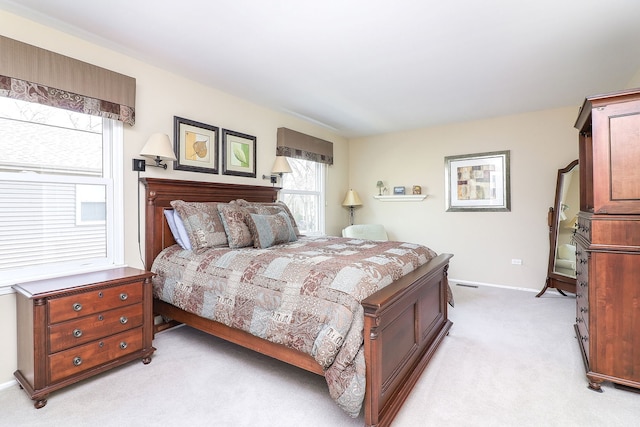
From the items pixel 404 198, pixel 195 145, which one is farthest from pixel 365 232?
pixel 195 145

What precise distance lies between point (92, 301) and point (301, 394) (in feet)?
4.85

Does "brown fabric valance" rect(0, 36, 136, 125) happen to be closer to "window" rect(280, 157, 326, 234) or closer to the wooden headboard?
the wooden headboard

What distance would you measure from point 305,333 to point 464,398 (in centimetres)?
107

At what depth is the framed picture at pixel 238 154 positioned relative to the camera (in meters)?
3.57

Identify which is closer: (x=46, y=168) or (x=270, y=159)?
(x=46, y=168)

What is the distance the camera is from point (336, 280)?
1.75 meters

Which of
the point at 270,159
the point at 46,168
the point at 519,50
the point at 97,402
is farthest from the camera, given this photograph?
the point at 270,159

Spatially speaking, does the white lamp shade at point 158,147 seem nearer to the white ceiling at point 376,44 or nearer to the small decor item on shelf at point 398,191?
the white ceiling at point 376,44

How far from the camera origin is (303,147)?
4.54 meters

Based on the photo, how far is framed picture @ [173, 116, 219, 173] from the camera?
3109 millimetres

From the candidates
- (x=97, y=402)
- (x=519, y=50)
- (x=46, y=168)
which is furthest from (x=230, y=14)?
(x=97, y=402)

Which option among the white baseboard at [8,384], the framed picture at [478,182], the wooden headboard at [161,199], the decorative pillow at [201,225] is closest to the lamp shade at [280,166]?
the wooden headboard at [161,199]

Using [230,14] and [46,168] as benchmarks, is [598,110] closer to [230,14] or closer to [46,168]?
[230,14]

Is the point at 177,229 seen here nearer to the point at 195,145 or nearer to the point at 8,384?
the point at 195,145
